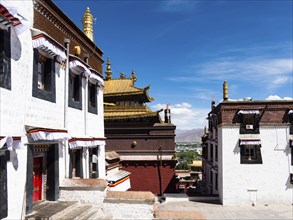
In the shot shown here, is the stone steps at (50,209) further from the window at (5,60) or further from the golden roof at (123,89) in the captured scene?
the golden roof at (123,89)

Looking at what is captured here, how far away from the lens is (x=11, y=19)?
6.85 metres

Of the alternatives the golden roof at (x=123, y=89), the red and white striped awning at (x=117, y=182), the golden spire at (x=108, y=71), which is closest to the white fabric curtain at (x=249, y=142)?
the golden roof at (x=123, y=89)

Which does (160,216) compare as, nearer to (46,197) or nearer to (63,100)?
(46,197)

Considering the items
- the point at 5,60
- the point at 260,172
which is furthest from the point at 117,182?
the point at 260,172

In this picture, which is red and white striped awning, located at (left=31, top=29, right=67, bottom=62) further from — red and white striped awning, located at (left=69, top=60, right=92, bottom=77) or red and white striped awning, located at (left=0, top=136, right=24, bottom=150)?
red and white striped awning, located at (left=0, top=136, right=24, bottom=150)

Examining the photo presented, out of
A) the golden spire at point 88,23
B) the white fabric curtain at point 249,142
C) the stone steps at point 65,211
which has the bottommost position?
the stone steps at point 65,211

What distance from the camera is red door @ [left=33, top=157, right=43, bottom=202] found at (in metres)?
9.27

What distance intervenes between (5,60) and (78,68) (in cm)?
441

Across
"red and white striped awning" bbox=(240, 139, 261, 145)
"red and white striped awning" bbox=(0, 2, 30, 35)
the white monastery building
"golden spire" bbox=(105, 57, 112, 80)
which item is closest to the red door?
"red and white striped awning" bbox=(0, 2, 30, 35)

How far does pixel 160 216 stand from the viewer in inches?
367

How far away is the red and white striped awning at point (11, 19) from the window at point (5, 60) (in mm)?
201

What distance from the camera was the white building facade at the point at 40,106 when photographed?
23.2 feet

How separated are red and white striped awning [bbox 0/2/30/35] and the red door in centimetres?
423

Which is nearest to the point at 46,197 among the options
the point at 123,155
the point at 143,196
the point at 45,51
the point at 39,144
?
the point at 39,144
